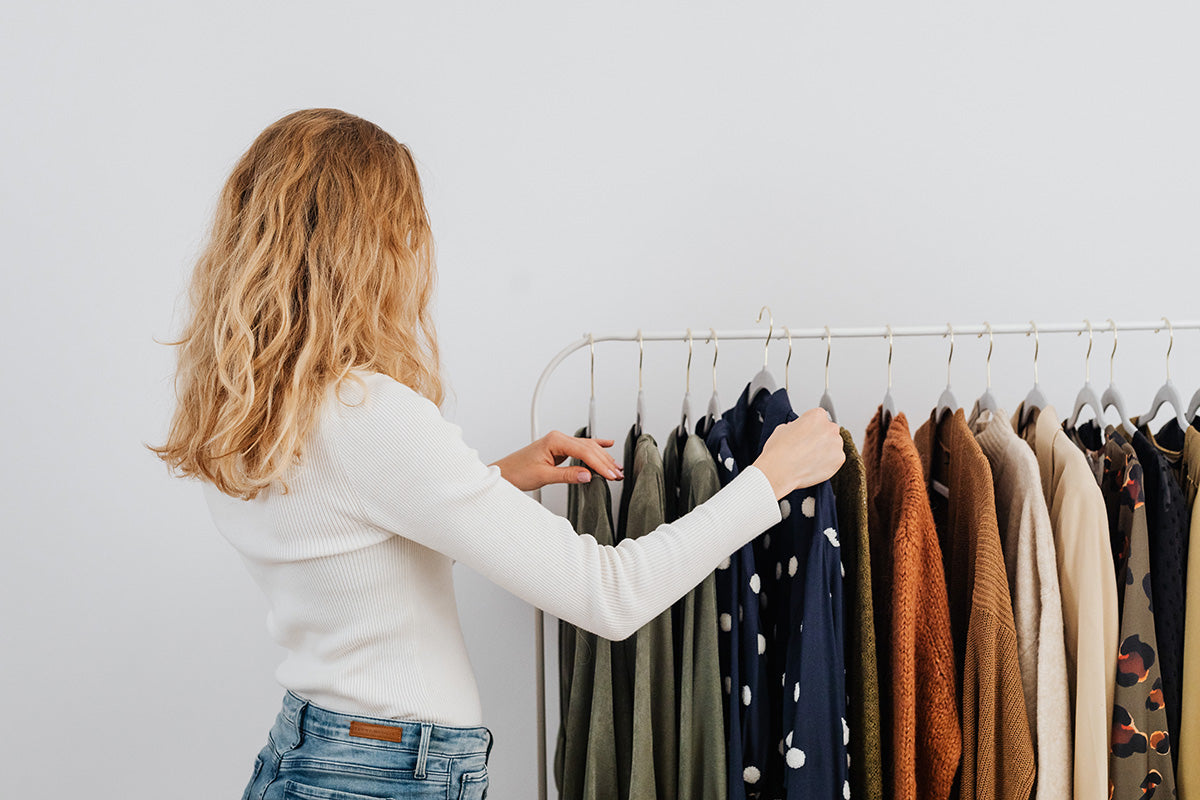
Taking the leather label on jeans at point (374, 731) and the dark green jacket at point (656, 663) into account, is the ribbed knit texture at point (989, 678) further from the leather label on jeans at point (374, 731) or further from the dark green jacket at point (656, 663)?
the leather label on jeans at point (374, 731)

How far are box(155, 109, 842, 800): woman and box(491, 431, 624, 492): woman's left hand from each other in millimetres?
244

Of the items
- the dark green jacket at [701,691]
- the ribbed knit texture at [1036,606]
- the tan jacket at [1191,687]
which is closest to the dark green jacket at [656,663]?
the dark green jacket at [701,691]

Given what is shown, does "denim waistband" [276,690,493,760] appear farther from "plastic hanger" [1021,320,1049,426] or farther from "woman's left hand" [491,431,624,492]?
"plastic hanger" [1021,320,1049,426]

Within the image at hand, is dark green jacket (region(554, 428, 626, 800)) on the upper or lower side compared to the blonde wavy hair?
lower

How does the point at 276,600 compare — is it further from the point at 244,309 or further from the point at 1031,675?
the point at 1031,675

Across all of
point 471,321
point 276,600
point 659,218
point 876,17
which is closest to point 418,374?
point 276,600

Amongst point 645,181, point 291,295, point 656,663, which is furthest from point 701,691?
point 645,181

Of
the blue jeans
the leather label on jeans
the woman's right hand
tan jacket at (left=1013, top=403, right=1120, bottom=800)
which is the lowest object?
the blue jeans

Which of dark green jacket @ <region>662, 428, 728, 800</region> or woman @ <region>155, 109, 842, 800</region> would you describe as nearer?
woman @ <region>155, 109, 842, 800</region>

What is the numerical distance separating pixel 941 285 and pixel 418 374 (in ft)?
3.49

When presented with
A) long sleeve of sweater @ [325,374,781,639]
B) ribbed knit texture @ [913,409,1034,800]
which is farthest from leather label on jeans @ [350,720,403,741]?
ribbed knit texture @ [913,409,1034,800]

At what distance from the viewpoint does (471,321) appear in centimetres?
174

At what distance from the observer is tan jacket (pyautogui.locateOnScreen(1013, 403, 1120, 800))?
3.75 feet

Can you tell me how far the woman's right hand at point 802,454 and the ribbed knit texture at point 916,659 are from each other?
0.13m
